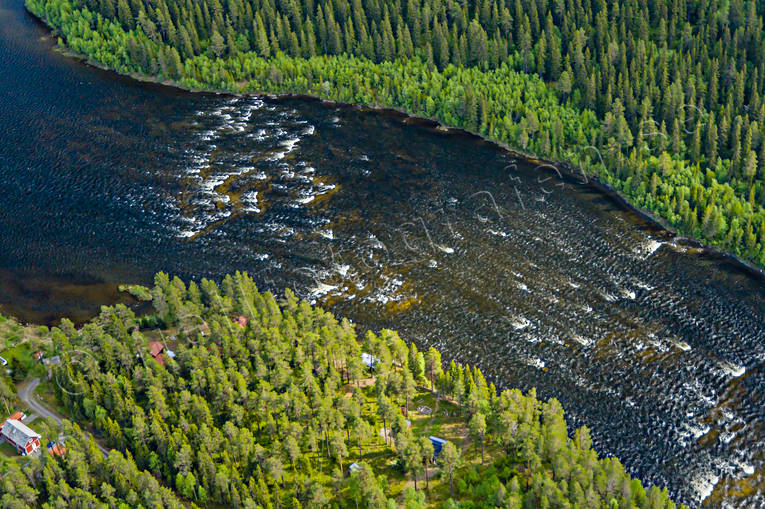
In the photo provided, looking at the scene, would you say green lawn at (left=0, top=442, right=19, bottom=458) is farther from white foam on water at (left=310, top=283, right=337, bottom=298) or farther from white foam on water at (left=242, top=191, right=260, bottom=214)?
white foam on water at (left=242, top=191, right=260, bottom=214)

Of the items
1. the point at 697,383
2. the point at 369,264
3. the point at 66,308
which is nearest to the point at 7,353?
the point at 66,308

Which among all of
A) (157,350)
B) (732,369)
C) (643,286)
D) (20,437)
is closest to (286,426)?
(157,350)

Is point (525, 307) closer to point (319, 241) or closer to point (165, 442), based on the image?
point (319, 241)

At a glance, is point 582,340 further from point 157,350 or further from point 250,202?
point 250,202

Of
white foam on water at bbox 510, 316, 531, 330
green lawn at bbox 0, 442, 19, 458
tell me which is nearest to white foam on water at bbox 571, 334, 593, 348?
white foam on water at bbox 510, 316, 531, 330

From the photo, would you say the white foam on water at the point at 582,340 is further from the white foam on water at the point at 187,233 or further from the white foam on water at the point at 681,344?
the white foam on water at the point at 187,233

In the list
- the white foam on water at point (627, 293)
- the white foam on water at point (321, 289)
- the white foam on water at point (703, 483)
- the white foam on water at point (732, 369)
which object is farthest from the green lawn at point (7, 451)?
the white foam on water at point (732, 369)
